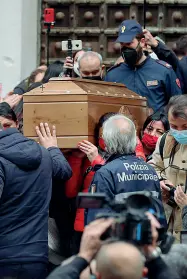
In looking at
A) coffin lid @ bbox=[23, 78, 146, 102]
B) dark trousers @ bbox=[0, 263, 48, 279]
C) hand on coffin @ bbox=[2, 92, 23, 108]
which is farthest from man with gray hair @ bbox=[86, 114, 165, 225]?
hand on coffin @ bbox=[2, 92, 23, 108]

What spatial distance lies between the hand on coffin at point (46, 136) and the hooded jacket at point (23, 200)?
Answer: 1.32 feet

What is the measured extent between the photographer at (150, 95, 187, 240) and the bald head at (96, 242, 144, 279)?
9.48 ft

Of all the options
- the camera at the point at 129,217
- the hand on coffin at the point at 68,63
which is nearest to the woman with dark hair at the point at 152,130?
the hand on coffin at the point at 68,63

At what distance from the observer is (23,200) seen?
680cm

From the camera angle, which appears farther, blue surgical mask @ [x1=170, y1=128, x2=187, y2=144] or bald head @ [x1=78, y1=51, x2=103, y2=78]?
bald head @ [x1=78, y1=51, x2=103, y2=78]

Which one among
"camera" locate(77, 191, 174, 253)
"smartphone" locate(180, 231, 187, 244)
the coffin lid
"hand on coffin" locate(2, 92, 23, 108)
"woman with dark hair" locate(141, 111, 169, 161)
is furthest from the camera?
"hand on coffin" locate(2, 92, 23, 108)

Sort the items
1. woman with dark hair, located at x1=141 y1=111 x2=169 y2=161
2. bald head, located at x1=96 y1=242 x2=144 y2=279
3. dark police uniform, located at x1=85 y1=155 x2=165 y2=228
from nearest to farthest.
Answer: bald head, located at x1=96 y1=242 x2=144 y2=279
dark police uniform, located at x1=85 y1=155 x2=165 y2=228
woman with dark hair, located at x1=141 y1=111 x2=169 y2=161

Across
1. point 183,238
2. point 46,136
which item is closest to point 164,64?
point 46,136

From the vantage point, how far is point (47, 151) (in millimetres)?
7043

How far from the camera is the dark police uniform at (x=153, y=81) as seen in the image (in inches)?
349

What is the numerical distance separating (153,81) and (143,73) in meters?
0.12

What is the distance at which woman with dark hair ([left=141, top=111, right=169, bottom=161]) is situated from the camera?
8211 mm

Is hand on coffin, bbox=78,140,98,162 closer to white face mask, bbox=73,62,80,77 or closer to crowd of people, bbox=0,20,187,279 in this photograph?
crowd of people, bbox=0,20,187,279

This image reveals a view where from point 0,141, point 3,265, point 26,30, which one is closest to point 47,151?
point 0,141
